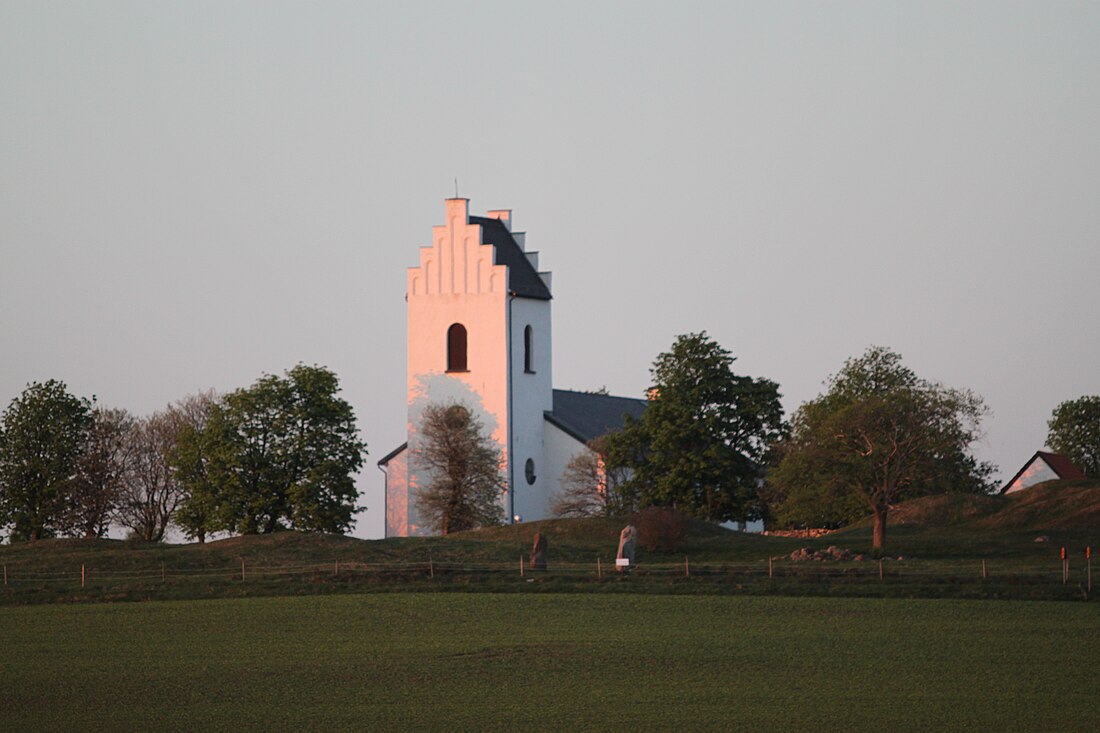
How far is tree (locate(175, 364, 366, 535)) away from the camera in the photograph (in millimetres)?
64625

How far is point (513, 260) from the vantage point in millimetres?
74562

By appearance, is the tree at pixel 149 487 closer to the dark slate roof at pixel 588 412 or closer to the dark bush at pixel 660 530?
the dark slate roof at pixel 588 412

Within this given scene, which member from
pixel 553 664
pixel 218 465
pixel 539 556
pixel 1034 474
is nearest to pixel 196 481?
pixel 218 465

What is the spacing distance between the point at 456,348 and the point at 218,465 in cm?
1231

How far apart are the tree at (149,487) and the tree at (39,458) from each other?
530 centimetres

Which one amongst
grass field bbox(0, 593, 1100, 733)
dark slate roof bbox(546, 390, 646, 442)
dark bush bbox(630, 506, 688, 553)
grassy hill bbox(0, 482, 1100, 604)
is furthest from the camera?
dark slate roof bbox(546, 390, 646, 442)

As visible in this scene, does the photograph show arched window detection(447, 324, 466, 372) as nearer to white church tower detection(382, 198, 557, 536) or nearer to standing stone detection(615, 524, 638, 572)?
white church tower detection(382, 198, 557, 536)

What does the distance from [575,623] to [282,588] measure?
11.3 m

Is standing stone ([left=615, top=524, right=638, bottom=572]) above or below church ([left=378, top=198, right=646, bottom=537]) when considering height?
below

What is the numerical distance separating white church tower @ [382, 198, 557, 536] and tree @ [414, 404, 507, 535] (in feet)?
2.94

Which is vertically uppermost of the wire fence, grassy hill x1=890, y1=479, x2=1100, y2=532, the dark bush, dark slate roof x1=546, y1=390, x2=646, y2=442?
dark slate roof x1=546, y1=390, x2=646, y2=442

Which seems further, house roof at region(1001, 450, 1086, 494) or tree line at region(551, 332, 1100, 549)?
house roof at region(1001, 450, 1086, 494)

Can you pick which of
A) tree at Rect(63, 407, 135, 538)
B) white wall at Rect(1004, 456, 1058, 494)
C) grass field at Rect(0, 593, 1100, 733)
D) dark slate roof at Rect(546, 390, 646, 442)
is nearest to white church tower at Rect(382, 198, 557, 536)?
dark slate roof at Rect(546, 390, 646, 442)

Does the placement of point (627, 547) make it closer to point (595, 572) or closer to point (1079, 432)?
point (595, 572)
